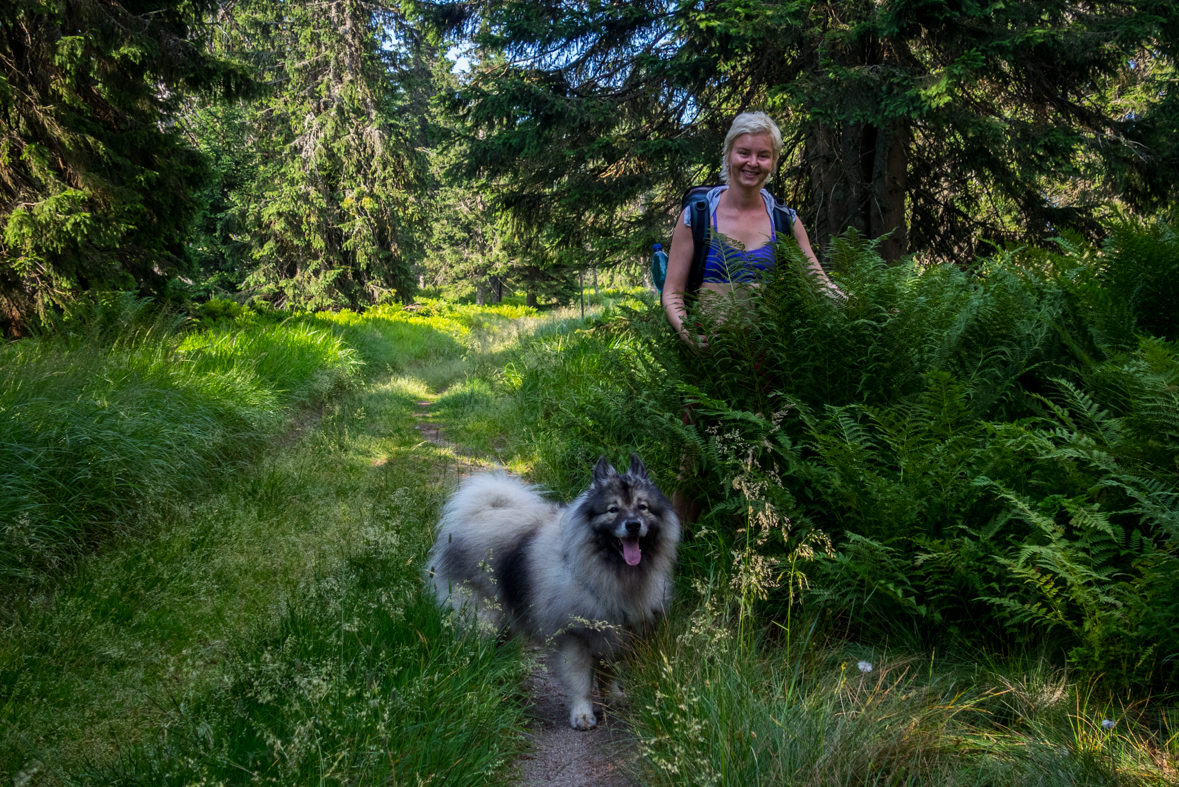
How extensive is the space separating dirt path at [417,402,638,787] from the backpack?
2.20m

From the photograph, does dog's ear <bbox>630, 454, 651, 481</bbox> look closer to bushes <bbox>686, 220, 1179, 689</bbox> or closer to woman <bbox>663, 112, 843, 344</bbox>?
bushes <bbox>686, 220, 1179, 689</bbox>

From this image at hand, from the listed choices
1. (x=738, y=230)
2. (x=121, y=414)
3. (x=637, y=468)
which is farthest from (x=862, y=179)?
(x=121, y=414)

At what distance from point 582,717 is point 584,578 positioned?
62cm

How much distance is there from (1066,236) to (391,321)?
1763 cm

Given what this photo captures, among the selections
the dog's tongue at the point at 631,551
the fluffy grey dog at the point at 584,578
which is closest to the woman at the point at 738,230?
the fluffy grey dog at the point at 584,578

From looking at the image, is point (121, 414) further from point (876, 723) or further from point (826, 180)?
point (826, 180)

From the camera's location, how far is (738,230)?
374 centimetres

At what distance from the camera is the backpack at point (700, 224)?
12.1ft

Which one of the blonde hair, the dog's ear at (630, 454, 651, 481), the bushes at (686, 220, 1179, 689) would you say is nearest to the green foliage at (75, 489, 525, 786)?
the dog's ear at (630, 454, 651, 481)

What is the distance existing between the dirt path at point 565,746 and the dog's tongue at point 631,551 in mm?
619

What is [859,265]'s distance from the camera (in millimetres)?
3615

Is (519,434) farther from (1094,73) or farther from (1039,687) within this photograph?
(1094,73)

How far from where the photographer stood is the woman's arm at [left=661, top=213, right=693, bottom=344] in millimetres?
3732

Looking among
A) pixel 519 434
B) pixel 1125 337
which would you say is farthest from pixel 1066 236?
pixel 519 434
